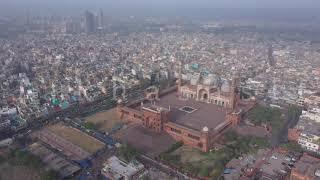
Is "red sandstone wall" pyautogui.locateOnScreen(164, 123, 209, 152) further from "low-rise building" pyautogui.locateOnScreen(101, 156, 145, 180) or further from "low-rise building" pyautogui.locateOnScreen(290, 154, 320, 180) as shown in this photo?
"low-rise building" pyautogui.locateOnScreen(290, 154, 320, 180)

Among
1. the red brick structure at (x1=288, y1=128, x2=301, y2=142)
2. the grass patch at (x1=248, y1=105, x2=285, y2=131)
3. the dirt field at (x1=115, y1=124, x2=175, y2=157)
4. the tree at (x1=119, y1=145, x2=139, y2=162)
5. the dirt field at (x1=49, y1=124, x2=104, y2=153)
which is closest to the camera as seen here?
the tree at (x1=119, y1=145, x2=139, y2=162)

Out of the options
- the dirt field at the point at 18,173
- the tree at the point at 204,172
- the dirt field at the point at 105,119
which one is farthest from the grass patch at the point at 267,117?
the dirt field at the point at 18,173

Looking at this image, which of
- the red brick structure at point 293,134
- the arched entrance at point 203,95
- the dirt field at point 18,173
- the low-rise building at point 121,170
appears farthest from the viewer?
the arched entrance at point 203,95

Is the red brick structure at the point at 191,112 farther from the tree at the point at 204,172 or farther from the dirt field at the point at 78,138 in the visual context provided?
the dirt field at the point at 78,138

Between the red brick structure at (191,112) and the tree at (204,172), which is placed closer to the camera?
the tree at (204,172)

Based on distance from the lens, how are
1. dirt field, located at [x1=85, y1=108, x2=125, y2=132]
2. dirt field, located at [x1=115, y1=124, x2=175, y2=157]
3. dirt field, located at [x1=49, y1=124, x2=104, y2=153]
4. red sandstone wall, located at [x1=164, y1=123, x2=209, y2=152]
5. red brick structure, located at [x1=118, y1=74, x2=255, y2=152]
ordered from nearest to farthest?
1. red sandstone wall, located at [x1=164, y1=123, x2=209, y2=152]
2. dirt field, located at [x1=115, y1=124, x2=175, y2=157]
3. dirt field, located at [x1=49, y1=124, x2=104, y2=153]
4. red brick structure, located at [x1=118, y1=74, x2=255, y2=152]
5. dirt field, located at [x1=85, y1=108, x2=125, y2=132]

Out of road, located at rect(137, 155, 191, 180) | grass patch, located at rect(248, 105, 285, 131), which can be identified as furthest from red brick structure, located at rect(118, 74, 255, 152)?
road, located at rect(137, 155, 191, 180)

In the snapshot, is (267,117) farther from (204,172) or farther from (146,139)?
(146,139)

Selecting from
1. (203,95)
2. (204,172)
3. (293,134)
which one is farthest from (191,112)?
(204,172)
